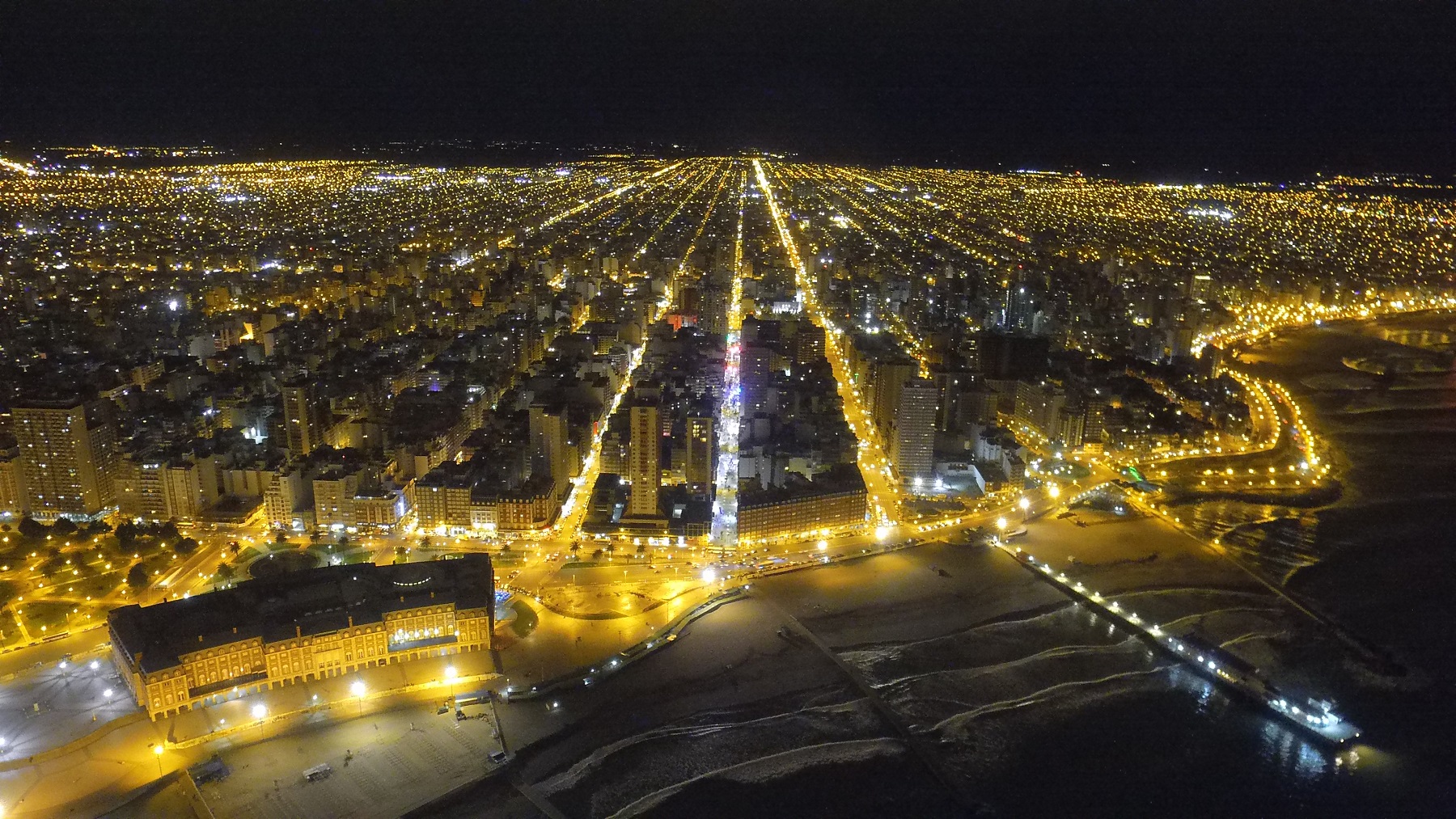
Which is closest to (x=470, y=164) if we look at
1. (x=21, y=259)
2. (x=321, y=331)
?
(x=21, y=259)

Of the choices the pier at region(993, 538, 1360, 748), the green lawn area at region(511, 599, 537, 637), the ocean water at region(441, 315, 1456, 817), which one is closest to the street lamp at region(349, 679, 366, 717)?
the green lawn area at region(511, 599, 537, 637)

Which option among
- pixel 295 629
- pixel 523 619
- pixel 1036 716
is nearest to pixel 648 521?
pixel 523 619

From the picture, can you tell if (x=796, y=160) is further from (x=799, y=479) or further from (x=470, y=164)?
(x=799, y=479)

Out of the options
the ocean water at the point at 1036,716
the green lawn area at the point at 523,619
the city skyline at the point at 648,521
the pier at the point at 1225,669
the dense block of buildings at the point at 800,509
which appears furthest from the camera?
the dense block of buildings at the point at 800,509

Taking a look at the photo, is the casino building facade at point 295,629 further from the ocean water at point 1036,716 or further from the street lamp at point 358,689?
the ocean water at point 1036,716

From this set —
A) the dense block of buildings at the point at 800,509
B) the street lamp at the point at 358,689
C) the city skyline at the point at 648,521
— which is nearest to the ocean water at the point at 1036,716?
the city skyline at the point at 648,521

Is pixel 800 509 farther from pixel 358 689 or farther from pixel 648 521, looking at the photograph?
pixel 358 689
